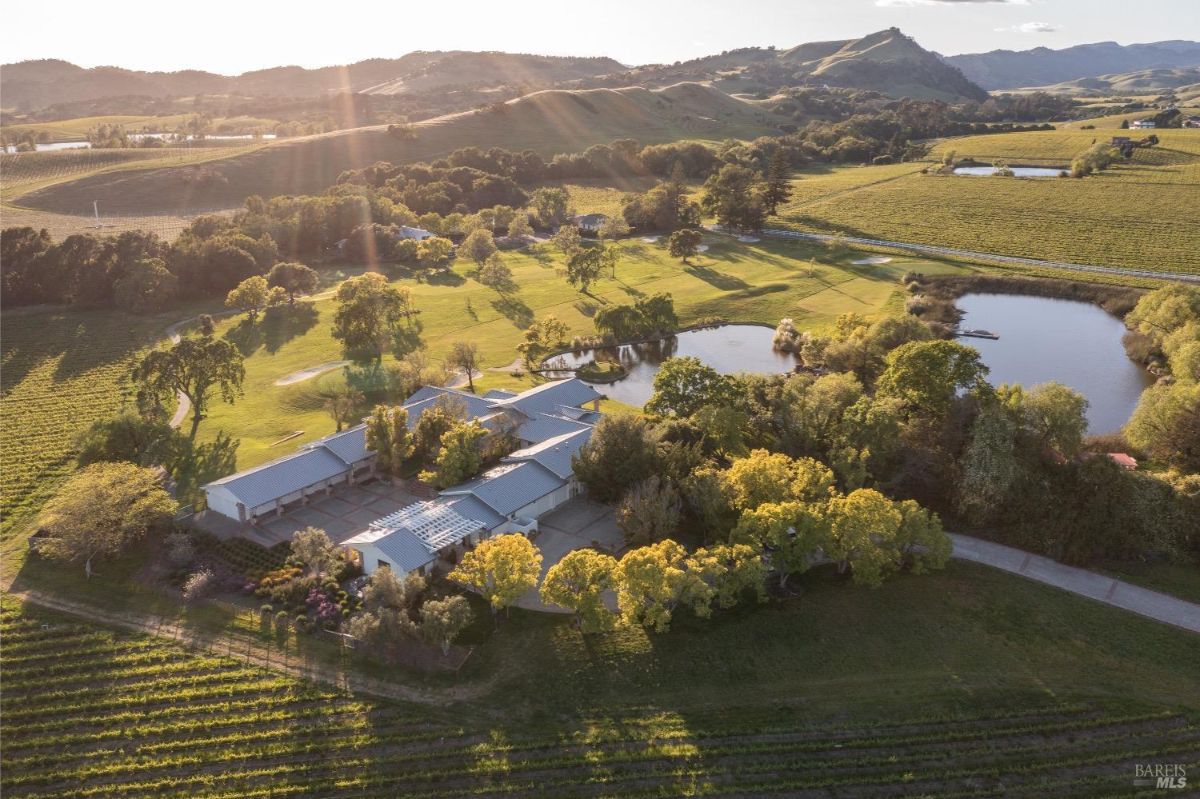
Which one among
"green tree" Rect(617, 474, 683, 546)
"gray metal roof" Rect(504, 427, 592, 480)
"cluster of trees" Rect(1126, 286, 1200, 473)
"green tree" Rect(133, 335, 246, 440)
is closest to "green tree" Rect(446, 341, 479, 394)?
"green tree" Rect(133, 335, 246, 440)

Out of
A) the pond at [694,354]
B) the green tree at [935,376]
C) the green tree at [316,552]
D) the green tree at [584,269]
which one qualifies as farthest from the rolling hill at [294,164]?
the green tree at [935,376]

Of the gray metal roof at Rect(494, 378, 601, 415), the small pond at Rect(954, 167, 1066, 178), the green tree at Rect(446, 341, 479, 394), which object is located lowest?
the gray metal roof at Rect(494, 378, 601, 415)

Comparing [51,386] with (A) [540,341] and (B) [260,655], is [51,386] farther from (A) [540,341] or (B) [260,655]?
(B) [260,655]

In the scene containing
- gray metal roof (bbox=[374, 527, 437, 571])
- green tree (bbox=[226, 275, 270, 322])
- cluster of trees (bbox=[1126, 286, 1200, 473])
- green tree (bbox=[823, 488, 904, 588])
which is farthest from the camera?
green tree (bbox=[226, 275, 270, 322])

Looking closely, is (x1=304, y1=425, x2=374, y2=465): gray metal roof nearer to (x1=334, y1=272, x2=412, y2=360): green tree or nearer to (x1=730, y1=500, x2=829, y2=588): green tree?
(x1=334, y1=272, x2=412, y2=360): green tree

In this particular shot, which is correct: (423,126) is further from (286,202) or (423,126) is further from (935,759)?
(935,759)

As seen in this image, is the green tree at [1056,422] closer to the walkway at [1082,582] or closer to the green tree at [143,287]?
the walkway at [1082,582]
